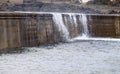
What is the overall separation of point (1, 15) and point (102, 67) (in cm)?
762

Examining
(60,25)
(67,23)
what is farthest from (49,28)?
(67,23)

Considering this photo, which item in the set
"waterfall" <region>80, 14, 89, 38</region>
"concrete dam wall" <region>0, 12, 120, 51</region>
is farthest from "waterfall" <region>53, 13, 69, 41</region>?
"waterfall" <region>80, 14, 89, 38</region>

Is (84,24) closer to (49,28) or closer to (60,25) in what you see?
(60,25)

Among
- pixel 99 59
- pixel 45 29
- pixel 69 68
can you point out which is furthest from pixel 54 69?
pixel 45 29

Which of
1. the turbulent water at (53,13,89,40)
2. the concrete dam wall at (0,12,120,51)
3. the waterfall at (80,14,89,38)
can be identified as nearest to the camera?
the concrete dam wall at (0,12,120,51)

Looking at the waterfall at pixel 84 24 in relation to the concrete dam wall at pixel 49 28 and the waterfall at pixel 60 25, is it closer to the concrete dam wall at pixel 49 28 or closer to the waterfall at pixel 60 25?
the concrete dam wall at pixel 49 28

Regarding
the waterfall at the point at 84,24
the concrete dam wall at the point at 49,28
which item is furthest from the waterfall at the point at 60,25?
the waterfall at the point at 84,24

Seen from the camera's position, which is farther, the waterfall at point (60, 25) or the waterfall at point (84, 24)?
the waterfall at point (84, 24)

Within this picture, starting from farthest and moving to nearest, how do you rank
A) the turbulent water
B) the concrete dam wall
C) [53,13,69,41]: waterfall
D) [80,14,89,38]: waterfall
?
[80,14,89,38]: waterfall, the turbulent water, [53,13,69,41]: waterfall, the concrete dam wall

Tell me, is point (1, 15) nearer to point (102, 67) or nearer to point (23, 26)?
point (23, 26)

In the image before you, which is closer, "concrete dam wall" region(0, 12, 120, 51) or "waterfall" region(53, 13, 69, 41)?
"concrete dam wall" region(0, 12, 120, 51)

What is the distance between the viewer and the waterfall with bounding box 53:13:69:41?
28859mm

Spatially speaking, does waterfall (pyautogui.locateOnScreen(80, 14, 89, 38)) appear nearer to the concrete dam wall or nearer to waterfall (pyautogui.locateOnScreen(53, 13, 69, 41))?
the concrete dam wall

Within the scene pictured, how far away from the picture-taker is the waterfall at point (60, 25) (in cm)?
2886
